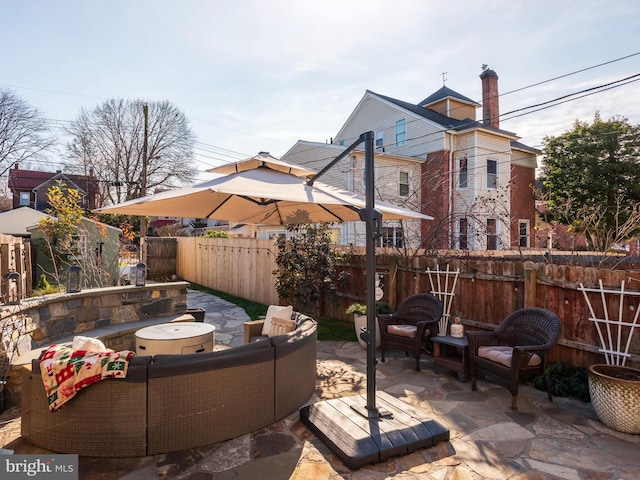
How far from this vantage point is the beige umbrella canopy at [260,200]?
3109mm

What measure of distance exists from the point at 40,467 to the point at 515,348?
4068 millimetres

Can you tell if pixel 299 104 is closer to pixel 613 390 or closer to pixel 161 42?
pixel 161 42

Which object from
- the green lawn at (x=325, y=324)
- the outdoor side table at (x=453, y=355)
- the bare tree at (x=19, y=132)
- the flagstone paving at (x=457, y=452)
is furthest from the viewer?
the bare tree at (x=19, y=132)

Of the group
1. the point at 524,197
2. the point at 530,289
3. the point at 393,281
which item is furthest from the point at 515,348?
the point at 524,197

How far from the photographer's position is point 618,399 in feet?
10.6

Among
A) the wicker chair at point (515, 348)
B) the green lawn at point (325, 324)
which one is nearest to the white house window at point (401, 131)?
the green lawn at point (325, 324)

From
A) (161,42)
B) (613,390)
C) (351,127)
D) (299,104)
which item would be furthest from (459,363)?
(351,127)

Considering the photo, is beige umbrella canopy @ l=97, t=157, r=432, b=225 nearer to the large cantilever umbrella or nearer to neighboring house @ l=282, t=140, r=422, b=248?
the large cantilever umbrella

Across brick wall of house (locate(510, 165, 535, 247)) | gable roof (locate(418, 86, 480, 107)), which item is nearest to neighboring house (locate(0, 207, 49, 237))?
gable roof (locate(418, 86, 480, 107))

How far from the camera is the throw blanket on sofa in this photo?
2695mm

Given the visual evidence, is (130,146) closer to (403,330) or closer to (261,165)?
(261,165)

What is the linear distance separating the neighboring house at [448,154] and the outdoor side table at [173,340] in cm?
976

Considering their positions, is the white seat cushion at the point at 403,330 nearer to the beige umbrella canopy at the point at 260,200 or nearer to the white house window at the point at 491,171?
the beige umbrella canopy at the point at 260,200

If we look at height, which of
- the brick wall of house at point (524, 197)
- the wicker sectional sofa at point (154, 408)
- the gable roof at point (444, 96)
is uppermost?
the gable roof at point (444, 96)
